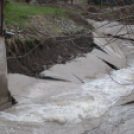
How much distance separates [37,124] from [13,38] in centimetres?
408

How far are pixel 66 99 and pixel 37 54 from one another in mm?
3165

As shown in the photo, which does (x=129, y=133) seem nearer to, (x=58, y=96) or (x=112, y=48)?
(x=58, y=96)

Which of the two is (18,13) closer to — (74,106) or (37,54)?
(37,54)

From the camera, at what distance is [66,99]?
6.84 metres

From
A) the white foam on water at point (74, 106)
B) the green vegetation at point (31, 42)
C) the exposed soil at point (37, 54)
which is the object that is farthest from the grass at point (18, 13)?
the white foam on water at point (74, 106)

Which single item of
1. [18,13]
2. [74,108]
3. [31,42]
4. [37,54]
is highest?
[18,13]

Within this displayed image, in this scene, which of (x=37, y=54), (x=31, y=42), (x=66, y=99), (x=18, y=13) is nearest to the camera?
(x=66, y=99)

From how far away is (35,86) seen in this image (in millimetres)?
7266

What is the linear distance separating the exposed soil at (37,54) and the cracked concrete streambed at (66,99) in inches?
17.5

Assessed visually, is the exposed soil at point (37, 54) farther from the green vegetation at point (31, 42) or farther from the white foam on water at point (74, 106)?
the white foam on water at point (74, 106)

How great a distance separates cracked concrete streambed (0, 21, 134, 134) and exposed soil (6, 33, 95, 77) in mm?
444

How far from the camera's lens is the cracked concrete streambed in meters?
5.21

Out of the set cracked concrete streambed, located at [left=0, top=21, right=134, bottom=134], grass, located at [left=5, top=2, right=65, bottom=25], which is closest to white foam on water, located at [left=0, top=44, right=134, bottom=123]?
cracked concrete streambed, located at [left=0, top=21, right=134, bottom=134]

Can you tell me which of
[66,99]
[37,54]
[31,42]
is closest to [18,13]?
[31,42]
